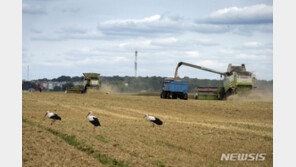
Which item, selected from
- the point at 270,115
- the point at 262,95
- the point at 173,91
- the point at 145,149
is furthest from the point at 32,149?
the point at 262,95

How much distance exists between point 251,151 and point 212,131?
529 cm

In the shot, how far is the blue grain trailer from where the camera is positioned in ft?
165

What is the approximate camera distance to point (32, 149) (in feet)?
55.5

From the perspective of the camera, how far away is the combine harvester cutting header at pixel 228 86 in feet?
160

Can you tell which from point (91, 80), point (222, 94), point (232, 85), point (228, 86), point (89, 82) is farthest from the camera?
point (89, 82)

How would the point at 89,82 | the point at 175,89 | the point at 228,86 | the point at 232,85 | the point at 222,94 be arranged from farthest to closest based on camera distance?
the point at 89,82 < the point at 222,94 < the point at 175,89 < the point at 228,86 < the point at 232,85

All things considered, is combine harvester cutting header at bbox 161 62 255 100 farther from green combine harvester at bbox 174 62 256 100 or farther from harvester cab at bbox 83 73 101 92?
harvester cab at bbox 83 73 101 92

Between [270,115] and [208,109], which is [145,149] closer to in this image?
[270,115]

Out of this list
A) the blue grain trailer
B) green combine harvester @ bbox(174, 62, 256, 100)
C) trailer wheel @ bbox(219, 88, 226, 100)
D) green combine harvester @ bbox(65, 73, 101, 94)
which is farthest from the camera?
green combine harvester @ bbox(65, 73, 101, 94)

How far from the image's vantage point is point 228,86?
5016 cm

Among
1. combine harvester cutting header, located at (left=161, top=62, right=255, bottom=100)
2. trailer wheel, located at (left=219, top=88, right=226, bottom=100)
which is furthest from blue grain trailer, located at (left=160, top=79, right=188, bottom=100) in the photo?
trailer wheel, located at (left=219, top=88, right=226, bottom=100)

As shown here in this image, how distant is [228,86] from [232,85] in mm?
929

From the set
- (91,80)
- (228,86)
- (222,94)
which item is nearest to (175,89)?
(222,94)

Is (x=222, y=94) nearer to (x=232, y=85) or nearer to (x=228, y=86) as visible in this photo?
(x=228, y=86)
